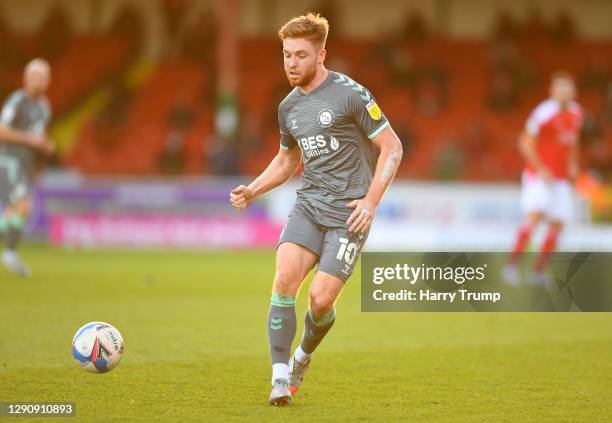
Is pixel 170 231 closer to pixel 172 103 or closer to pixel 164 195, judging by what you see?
pixel 164 195

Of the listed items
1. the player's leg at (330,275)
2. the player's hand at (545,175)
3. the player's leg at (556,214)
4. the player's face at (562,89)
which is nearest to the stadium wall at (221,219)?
the player's leg at (556,214)

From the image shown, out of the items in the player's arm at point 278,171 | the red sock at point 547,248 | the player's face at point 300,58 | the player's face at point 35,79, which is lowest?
the red sock at point 547,248

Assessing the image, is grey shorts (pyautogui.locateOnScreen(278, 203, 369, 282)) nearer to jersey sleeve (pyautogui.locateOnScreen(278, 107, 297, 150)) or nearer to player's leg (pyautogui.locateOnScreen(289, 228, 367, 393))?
player's leg (pyautogui.locateOnScreen(289, 228, 367, 393))

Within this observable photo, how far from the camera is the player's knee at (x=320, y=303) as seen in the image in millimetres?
5973

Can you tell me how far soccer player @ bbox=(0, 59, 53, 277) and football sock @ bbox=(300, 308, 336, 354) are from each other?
718 cm

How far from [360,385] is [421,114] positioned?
892 inches

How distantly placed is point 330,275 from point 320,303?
0.55 ft

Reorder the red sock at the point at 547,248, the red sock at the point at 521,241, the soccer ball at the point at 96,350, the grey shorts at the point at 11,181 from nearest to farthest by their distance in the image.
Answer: the soccer ball at the point at 96,350
the red sock at the point at 547,248
the red sock at the point at 521,241
the grey shorts at the point at 11,181

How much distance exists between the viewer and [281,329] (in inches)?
233

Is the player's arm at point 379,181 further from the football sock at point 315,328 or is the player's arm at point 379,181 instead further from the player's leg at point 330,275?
the football sock at point 315,328

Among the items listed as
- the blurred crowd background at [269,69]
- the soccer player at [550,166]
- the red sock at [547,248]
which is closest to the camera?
the red sock at [547,248]

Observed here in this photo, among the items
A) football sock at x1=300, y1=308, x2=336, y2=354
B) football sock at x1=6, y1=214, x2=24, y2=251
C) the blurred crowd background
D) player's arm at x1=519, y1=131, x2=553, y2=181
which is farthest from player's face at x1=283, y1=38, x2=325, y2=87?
the blurred crowd background

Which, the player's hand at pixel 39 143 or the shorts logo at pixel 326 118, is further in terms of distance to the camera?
the player's hand at pixel 39 143

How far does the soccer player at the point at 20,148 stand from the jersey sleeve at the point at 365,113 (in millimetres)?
7372
